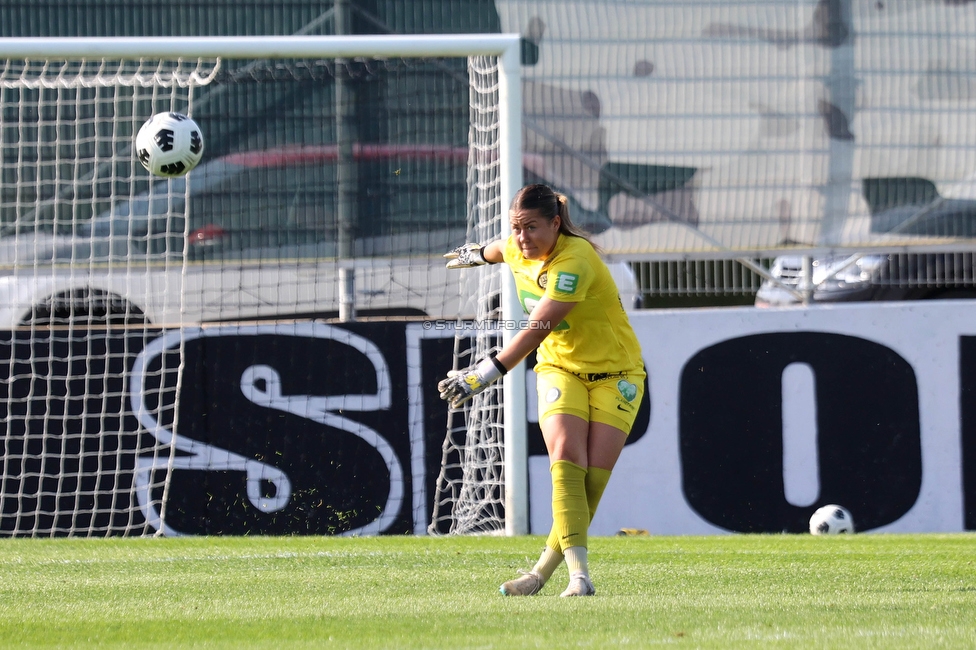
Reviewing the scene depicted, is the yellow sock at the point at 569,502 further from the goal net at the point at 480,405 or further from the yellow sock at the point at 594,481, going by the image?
the goal net at the point at 480,405

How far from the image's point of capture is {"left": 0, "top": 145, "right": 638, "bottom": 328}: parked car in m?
8.90

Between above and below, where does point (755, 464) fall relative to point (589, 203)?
below

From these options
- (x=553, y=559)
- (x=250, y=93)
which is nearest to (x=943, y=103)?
(x=250, y=93)

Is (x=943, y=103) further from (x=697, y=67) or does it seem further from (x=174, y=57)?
(x=174, y=57)

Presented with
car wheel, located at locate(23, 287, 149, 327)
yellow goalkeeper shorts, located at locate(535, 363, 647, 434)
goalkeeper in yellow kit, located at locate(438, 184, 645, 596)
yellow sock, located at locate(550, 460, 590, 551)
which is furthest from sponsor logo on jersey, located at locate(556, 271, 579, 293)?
car wheel, located at locate(23, 287, 149, 327)

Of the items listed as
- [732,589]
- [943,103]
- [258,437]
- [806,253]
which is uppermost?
[943,103]

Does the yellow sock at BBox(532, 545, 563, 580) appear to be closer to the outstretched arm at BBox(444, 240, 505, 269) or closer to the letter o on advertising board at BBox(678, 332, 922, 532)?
the outstretched arm at BBox(444, 240, 505, 269)

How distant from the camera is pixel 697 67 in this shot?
923 cm

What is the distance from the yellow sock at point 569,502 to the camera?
4961mm

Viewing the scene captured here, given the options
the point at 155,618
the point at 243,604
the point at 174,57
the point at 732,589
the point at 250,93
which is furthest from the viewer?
the point at 250,93

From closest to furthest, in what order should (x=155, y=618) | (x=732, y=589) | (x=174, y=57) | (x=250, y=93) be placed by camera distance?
1. (x=155, y=618)
2. (x=732, y=589)
3. (x=174, y=57)
4. (x=250, y=93)

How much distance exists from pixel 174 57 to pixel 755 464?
4.71 meters

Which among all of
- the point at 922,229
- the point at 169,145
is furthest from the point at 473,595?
the point at 922,229

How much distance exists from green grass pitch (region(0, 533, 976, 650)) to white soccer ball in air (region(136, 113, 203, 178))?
2.27 meters
